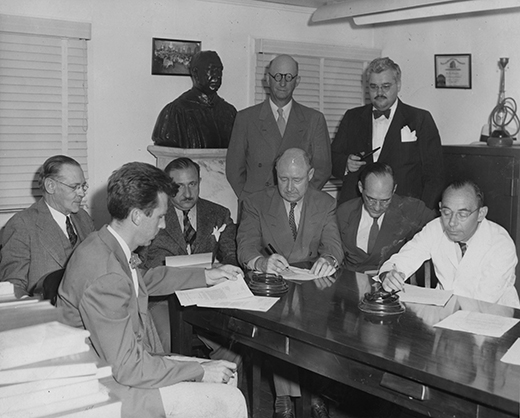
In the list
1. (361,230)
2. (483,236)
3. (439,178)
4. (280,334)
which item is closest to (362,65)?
(439,178)

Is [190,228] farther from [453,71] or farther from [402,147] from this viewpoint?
[453,71]

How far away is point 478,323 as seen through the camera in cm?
269

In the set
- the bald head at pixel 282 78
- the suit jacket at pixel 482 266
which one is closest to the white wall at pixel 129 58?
the bald head at pixel 282 78

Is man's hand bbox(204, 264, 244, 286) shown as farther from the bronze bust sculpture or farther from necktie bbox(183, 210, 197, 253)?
the bronze bust sculpture

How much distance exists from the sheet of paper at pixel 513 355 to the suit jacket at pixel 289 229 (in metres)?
1.66

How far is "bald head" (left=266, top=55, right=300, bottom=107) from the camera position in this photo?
5051 mm

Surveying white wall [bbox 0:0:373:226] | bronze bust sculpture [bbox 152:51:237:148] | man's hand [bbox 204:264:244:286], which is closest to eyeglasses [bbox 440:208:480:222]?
man's hand [bbox 204:264:244:286]

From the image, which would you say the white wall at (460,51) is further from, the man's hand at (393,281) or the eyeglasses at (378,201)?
the man's hand at (393,281)

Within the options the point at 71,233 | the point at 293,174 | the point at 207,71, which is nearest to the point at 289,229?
the point at 293,174

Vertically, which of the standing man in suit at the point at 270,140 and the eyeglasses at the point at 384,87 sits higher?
the eyeglasses at the point at 384,87

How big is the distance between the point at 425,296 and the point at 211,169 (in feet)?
8.93

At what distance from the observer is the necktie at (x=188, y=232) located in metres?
4.31

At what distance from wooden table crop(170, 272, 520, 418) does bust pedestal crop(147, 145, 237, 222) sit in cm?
218

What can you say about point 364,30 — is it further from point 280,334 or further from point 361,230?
point 280,334
